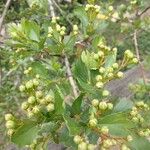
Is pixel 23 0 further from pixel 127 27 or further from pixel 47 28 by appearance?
pixel 47 28

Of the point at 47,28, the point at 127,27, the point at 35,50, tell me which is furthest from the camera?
the point at 127,27

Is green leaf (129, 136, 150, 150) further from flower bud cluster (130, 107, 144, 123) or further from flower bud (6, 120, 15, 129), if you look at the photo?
flower bud (6, 120, 15, 129)

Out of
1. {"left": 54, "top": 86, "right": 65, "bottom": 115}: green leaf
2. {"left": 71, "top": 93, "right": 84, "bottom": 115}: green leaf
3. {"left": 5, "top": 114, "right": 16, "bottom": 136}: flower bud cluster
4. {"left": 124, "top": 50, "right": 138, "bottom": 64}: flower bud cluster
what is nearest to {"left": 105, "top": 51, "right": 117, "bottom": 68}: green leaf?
{"left": 124, "top": 50, "right": 138, "bottom": 64}: flower bud cluster

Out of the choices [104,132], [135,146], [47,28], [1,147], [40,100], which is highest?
[47,28]

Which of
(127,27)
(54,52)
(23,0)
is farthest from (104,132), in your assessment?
(23,0)

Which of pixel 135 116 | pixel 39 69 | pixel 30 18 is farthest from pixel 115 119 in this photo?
pixel 30 18

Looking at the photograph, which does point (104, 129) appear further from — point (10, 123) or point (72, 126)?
point (10, 123)

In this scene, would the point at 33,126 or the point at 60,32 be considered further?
the point at 60,32
